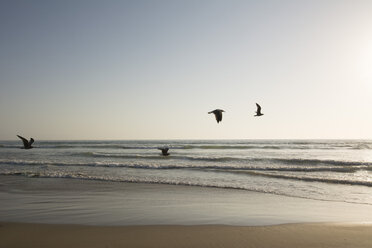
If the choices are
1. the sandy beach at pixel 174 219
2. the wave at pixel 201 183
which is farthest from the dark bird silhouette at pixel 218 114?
the wave at pixel 201 183

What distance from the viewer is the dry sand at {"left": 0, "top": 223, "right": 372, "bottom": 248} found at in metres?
5.46

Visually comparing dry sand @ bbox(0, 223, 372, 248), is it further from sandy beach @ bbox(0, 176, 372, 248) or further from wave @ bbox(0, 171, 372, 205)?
wave @ bbox(0, 171, 372, 205)

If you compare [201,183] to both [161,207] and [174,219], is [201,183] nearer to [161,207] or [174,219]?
[161,207]

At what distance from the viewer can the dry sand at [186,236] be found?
5457 millimetres

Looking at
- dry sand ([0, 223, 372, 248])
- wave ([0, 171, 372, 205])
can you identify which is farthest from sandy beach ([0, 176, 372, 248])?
wave ([0, 171, 372, 205])

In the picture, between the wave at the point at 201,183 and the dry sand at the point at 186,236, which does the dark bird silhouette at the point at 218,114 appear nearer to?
the wave at the point at 201,183

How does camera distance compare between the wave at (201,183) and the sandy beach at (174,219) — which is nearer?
the sandy beach at (174,219)

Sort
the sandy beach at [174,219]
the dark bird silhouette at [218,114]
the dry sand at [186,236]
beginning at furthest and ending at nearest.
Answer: the dark bird silhouette at [218,114], the sandy beach at [174,219], the dry sand at [186,236]

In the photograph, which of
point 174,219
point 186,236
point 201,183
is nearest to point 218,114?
point 201,183

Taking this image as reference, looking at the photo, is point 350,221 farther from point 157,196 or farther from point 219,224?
point 157,196

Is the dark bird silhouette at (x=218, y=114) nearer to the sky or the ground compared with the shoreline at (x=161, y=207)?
Answer: nearer to the sky

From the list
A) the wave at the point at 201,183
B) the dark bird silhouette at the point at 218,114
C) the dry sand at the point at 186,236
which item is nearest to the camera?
the dry sand at the point at 186,236

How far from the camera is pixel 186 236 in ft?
19.3

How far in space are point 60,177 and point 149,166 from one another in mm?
6025
